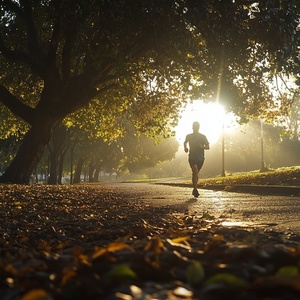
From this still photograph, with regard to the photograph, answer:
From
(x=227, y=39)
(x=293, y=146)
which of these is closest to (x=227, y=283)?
(x=227, y=39)

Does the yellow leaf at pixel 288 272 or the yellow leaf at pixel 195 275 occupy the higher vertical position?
the yellow leaf at pixel 288 272

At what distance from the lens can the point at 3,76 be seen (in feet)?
72.1

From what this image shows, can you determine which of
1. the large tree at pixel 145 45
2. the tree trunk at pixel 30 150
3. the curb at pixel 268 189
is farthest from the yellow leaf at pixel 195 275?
the tree trunk at pixel 30 150

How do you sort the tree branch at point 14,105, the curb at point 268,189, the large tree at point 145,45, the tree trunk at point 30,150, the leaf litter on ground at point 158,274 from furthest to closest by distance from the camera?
the tree trunk at point 30,150 → the tree branch at point 14,105 → the curb at point 268,189 → the large tree at point 145,45 → the leaf litter on ground at point 158,274

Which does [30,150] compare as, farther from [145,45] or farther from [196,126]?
[196,126]

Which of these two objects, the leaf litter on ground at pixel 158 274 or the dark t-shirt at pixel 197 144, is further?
the dark t-shirt at pixel 197 144

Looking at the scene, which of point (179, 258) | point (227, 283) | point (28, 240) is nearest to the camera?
point (227, 283)

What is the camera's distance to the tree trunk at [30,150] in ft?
55.6

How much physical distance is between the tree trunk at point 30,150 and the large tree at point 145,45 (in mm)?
38

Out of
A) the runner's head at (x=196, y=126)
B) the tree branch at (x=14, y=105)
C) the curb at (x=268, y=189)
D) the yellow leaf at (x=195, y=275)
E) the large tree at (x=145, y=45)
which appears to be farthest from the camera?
the tree branch at (x=14, y=105)

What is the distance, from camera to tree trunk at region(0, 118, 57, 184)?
17.0 metres

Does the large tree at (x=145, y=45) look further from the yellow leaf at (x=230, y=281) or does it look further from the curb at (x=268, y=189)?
the yellow leaf at (x=230, y=281)

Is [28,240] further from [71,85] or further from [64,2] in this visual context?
[71,85]

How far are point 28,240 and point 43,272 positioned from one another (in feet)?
7.14
